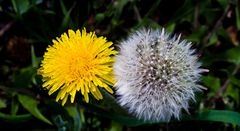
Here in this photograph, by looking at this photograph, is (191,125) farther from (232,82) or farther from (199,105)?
(232,82)

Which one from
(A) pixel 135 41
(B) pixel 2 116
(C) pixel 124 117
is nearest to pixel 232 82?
(C) pixel 124 117

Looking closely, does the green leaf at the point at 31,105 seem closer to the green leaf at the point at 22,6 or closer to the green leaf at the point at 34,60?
the green leaf at the point at 34,60

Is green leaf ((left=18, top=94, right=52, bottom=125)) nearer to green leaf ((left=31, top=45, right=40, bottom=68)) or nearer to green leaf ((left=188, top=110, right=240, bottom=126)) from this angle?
green leaf ((left=31, top=45, right=40, bottom=68))

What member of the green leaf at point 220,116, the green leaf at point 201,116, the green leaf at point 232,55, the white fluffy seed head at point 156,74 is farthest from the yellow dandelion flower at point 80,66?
the green leaf at point 232,55

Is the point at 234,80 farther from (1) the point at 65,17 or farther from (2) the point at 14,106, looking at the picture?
(2) the point at 14,106

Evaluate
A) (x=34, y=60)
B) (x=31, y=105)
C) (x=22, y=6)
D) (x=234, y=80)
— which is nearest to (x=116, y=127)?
(x=31, y=105)

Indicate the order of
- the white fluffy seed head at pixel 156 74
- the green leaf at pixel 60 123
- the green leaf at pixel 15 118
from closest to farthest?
the white fluffy seed head at pixel 156 74, the green leaf at pixel 60 123, the green leaf at pixel 15 118

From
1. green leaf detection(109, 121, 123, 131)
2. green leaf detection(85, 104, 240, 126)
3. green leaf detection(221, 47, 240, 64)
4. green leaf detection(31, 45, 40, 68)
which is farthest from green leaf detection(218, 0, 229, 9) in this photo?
green leaf detection(31, 45, 40, 68)
